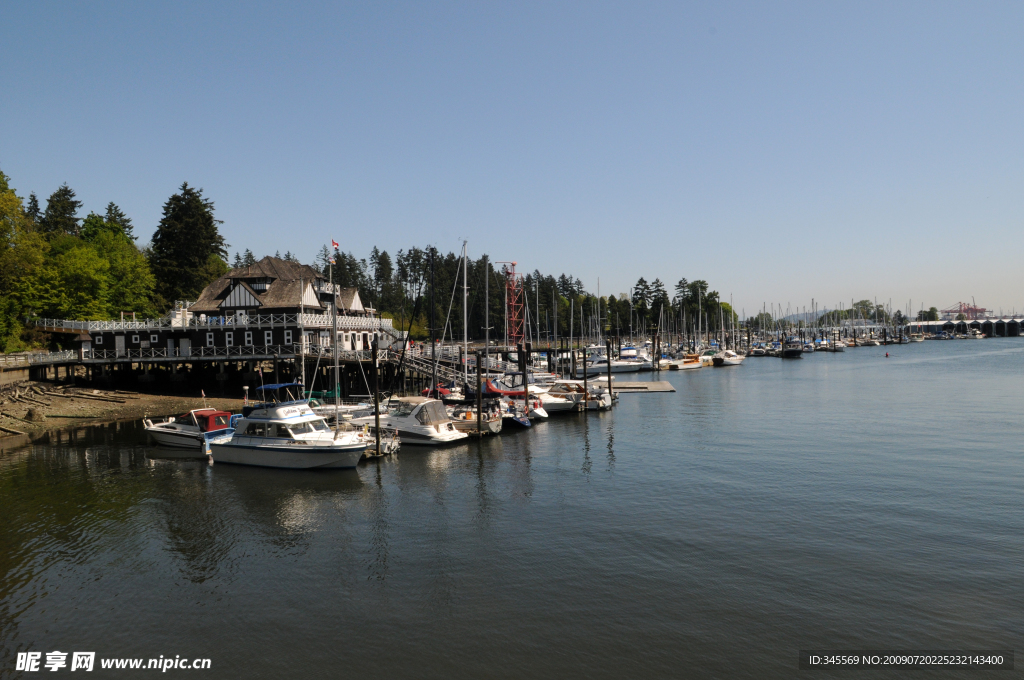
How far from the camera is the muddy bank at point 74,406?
46.6m

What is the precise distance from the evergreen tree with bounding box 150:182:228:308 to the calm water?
58.9m

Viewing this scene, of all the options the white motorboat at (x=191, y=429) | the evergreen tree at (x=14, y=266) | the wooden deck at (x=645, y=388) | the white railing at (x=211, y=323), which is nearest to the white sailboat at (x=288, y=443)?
the white motorboat at (x=191, y=429)

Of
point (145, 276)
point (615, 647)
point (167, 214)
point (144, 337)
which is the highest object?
point (167, 214)

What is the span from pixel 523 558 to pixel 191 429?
27.9 metres

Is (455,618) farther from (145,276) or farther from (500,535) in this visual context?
(145,276)

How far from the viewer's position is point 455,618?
16.2m

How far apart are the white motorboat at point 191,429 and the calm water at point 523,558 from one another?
6.73 ft

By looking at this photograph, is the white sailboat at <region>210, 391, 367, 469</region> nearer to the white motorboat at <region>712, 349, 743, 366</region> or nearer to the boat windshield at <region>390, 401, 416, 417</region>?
the boat windshield at <region>390, 401, 416, 417</region>

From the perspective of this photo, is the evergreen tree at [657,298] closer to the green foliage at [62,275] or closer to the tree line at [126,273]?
the tree line at [126,273]

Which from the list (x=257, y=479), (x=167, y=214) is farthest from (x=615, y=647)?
(x=167, y=214)

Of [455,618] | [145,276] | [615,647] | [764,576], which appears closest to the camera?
[615,647]

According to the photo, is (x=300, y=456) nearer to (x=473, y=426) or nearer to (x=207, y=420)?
(x=207, y=420)

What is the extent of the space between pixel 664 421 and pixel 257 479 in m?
32.4

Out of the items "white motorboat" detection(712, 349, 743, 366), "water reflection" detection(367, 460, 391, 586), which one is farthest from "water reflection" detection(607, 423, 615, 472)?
"white motorboat" detection(712, 349, 743, 366)
